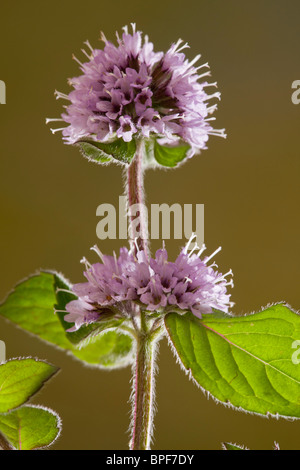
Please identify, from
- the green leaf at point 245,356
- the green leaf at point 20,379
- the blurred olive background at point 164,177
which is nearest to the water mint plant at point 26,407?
the green leaf at point 20,379

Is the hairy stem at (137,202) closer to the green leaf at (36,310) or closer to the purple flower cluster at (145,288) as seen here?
the purple flower cluster at (145,288)

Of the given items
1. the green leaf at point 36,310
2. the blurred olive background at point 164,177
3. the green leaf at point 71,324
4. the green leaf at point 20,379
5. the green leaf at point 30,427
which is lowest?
the green leaf at point 30,427

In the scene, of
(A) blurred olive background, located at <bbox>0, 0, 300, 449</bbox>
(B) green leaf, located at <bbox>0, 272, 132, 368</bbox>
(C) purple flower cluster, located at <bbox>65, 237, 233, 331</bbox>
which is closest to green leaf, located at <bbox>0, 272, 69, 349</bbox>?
(B) green leaf, located at <bbox>0, 272, 132, 368</bbox>

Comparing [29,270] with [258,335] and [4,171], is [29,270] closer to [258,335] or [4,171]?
[4,171]

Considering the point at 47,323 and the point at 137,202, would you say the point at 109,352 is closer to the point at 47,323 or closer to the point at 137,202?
the point at 47,323

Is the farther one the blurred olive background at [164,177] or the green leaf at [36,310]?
the blurred olive background at [164,177]
